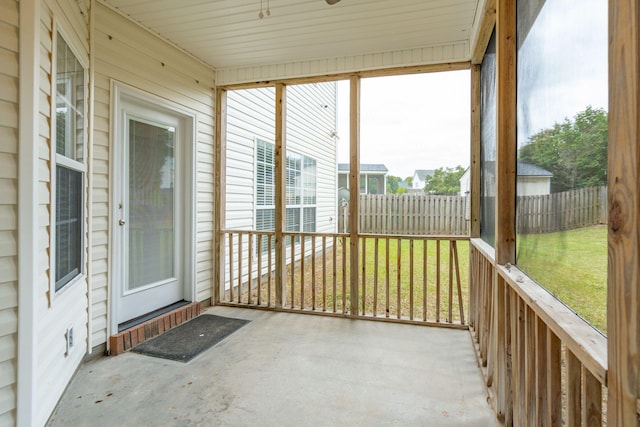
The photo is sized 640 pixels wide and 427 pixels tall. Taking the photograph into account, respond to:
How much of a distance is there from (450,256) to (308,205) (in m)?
3.62

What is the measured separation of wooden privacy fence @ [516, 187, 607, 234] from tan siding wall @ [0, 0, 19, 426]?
2.27 meters

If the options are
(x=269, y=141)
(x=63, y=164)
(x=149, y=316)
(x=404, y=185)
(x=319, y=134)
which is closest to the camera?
(x=63, y=164)

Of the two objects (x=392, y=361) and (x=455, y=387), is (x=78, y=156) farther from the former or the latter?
(x=455, y=387)

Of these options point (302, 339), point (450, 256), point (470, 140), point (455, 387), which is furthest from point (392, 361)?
point (470, 140)

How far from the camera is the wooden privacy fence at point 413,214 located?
3.49 meters

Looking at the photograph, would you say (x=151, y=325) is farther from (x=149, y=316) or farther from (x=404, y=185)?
(x=404, y=185)

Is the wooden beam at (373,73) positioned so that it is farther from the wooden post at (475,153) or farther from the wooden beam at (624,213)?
the wooden beam at (624,213)

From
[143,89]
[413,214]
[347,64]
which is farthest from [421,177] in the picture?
[143,89]

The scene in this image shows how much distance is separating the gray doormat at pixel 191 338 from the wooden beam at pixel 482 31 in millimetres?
3267

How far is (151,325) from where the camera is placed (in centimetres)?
310

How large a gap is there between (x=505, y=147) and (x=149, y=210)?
2.99 meters

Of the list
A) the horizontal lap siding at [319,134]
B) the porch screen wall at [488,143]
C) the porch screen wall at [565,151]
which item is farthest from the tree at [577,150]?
the horizontal lap siding at [319,134]

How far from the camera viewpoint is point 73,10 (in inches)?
90.1

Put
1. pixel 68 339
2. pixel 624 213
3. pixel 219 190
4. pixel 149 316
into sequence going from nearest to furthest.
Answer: pixel 624 213
pixel 68 339
pixel 149 316
pixel 219 190
